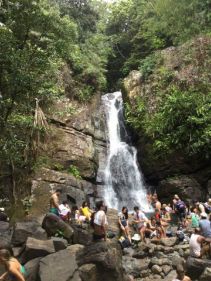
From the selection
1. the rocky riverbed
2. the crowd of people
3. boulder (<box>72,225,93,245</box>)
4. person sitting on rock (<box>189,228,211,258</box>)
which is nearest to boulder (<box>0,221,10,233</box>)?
the rocky riverbed

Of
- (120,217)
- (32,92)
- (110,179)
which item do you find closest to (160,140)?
(110,179)

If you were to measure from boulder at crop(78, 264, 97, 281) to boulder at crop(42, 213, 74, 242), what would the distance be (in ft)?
8.45

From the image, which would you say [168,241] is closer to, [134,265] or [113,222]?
[134,265]

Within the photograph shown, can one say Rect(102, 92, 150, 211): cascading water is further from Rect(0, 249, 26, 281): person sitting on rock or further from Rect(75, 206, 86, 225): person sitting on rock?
Rect(0, 249, 26, 281): person sitting on rock

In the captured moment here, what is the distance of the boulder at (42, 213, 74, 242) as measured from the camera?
11.6m

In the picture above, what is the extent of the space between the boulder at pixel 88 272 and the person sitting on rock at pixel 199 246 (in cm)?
277

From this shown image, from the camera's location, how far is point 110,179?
72.3 feet

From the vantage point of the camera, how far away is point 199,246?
10.3 meters

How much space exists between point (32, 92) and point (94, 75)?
1253cm

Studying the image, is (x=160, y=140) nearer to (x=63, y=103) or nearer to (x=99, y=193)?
(x=99, y=193)

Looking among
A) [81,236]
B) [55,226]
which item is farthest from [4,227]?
[81,236]

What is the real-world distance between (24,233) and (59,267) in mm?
2621

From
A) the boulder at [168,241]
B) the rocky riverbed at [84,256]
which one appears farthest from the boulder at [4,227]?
the boulder at [168,241]

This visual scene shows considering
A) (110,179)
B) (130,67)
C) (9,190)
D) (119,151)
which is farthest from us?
(130,67)
